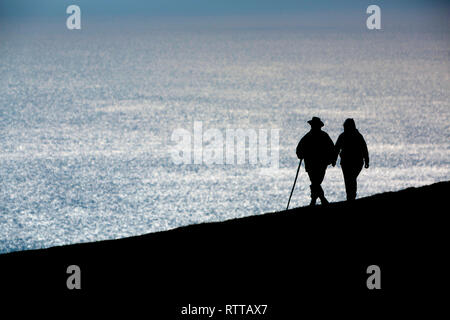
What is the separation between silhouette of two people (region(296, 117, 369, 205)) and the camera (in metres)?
14.0

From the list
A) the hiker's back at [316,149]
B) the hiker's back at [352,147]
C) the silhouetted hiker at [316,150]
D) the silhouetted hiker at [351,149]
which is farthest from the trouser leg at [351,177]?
the hiker's back at [316,149]

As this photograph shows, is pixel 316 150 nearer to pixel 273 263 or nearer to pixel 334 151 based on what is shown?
pixel 334 151

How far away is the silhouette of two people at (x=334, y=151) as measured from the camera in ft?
46.1

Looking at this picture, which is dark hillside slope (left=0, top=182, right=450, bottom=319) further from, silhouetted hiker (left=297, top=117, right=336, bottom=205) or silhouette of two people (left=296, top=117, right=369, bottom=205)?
silhouetted hiker (left=297, top=117, right=336, bottom=205)

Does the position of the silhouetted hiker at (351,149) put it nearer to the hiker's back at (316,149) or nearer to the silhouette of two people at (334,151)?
the silhouette of two people at (334,151)

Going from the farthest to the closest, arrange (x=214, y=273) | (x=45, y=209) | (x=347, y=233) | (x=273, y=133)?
1. (x=273, y=133)
2. (x=45, y=209)
3. (x=347, y=233)
4. (x=214, y=273)

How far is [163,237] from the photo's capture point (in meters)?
13.4

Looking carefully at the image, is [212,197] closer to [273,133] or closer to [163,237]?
[273,133]

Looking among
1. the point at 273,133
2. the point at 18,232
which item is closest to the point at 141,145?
the point at 273,133

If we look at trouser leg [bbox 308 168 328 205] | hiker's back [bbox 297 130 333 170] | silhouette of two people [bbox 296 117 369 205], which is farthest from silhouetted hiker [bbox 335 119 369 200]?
trouser leg [bbox 308 168 328 205]

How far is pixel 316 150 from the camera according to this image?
47.0ft

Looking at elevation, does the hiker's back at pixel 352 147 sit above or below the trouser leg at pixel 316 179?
above
